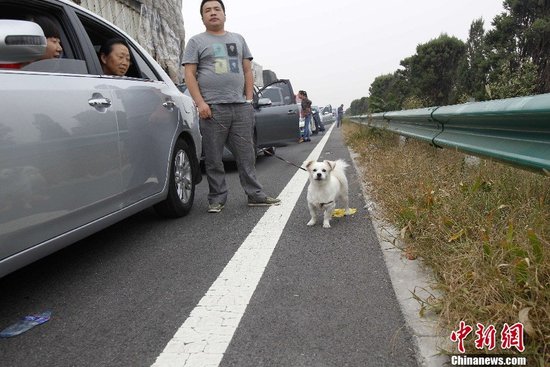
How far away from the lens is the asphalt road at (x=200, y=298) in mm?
1704

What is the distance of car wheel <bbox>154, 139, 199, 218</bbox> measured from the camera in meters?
3.77

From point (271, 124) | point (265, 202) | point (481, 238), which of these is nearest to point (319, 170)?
point (265, 202)

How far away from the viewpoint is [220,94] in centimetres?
404

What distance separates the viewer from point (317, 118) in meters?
19.8

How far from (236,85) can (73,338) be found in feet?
9.32

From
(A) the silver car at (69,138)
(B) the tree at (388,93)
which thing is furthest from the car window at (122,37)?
(B) the tree at (388,93)

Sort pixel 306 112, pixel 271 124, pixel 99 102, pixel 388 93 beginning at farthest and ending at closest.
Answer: pixel 388 93
pixel 306 112
pixel 271 124
pixel 99 102

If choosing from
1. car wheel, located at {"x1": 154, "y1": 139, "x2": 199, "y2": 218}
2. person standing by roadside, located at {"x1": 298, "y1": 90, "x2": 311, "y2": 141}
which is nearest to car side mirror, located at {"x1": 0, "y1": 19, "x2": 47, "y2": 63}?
car wheel, located at {"x1": 154, "y1": 139, "x2": 199, "y2": 218}

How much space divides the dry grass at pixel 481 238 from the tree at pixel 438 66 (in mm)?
40923

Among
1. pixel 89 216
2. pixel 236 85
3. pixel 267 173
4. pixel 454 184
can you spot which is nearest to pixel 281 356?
pixel 89 216

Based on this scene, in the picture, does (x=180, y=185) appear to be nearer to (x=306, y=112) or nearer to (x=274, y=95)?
(x=274, y=95)

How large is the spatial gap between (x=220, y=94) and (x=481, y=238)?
2736mm

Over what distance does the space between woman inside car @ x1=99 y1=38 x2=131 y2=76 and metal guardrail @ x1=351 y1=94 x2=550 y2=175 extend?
2797 millimetres

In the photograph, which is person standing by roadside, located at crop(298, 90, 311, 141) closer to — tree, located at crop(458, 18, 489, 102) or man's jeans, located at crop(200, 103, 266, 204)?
man's jeans, located at crop(200, 103, 266, 204)
